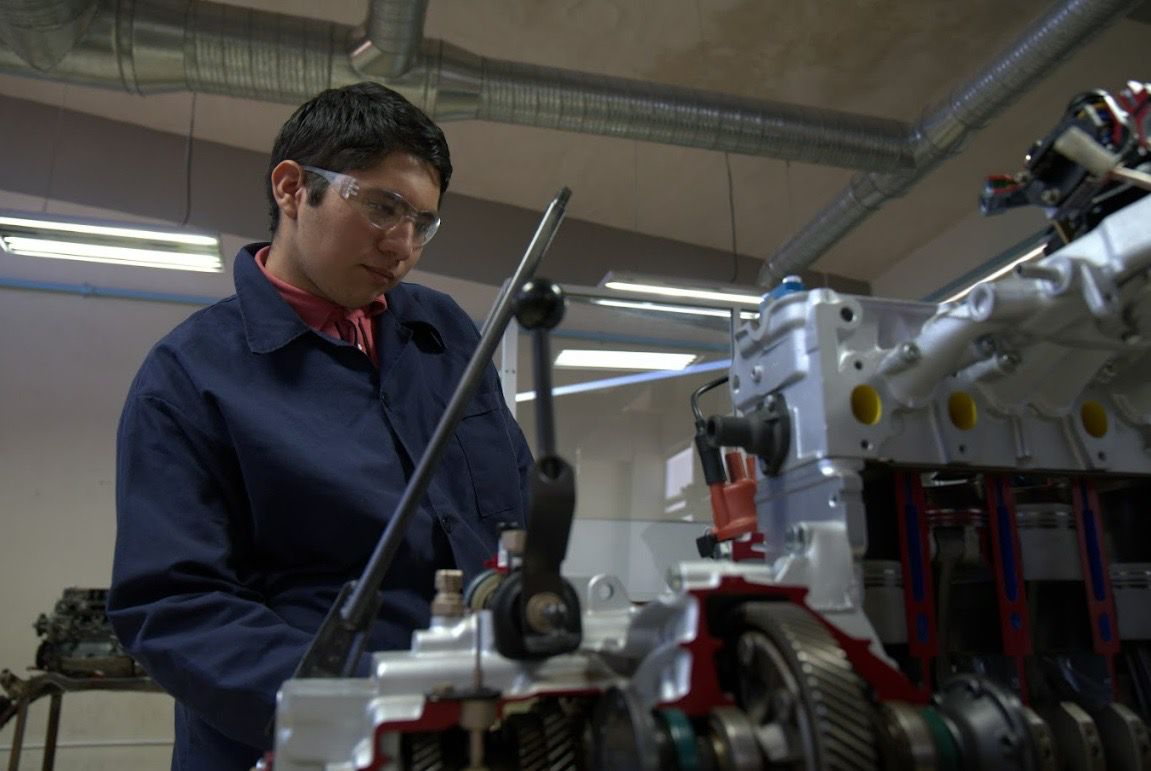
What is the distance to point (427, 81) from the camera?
10.8 feet

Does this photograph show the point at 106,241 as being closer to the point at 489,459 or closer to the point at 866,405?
the point at 489,459

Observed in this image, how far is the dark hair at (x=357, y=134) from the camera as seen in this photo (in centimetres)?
111

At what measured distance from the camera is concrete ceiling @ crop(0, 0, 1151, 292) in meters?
3.88

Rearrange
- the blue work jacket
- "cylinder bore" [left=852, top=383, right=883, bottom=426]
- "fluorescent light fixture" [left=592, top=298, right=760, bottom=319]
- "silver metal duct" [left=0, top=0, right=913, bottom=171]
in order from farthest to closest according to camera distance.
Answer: "fluorescent light fixture" [left=592, top=298, right=760, bottom=319] < "silver metal duct" [left=0, top=0, right=913, bottom=171] < the blue work jacket < "cylinder bore" [left=852, top=383, right=883, bottom=426]

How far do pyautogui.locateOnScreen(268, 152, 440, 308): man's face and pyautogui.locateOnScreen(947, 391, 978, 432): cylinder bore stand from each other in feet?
2.19

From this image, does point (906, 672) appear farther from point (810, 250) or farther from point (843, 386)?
point (810, 250)

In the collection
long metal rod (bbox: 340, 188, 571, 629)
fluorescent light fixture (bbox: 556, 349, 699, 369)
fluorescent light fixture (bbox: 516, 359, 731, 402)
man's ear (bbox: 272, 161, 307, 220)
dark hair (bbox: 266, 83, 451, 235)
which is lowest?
long metal rod (bbox: 340, 188, 571, 629)

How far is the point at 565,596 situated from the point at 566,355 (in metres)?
4.57

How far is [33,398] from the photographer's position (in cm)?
A: 481

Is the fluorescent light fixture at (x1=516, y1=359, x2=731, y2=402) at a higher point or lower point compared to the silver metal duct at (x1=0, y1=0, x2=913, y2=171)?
lower

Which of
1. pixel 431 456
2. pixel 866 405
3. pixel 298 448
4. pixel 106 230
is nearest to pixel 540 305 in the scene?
pixel 431 456

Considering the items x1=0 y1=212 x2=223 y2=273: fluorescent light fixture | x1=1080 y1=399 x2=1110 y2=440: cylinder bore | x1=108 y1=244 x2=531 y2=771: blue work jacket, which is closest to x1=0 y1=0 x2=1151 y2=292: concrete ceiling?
x1=0 y1=212 x2=223 y2=273: fluorescent light fixture

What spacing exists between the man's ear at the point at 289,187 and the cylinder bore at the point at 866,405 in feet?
2.46

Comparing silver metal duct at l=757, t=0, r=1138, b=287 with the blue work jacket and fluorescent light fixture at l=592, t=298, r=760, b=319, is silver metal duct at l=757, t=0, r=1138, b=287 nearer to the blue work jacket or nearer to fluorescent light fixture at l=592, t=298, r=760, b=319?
fluorescent light fixture at l=592, t=298, r=760, b=319
